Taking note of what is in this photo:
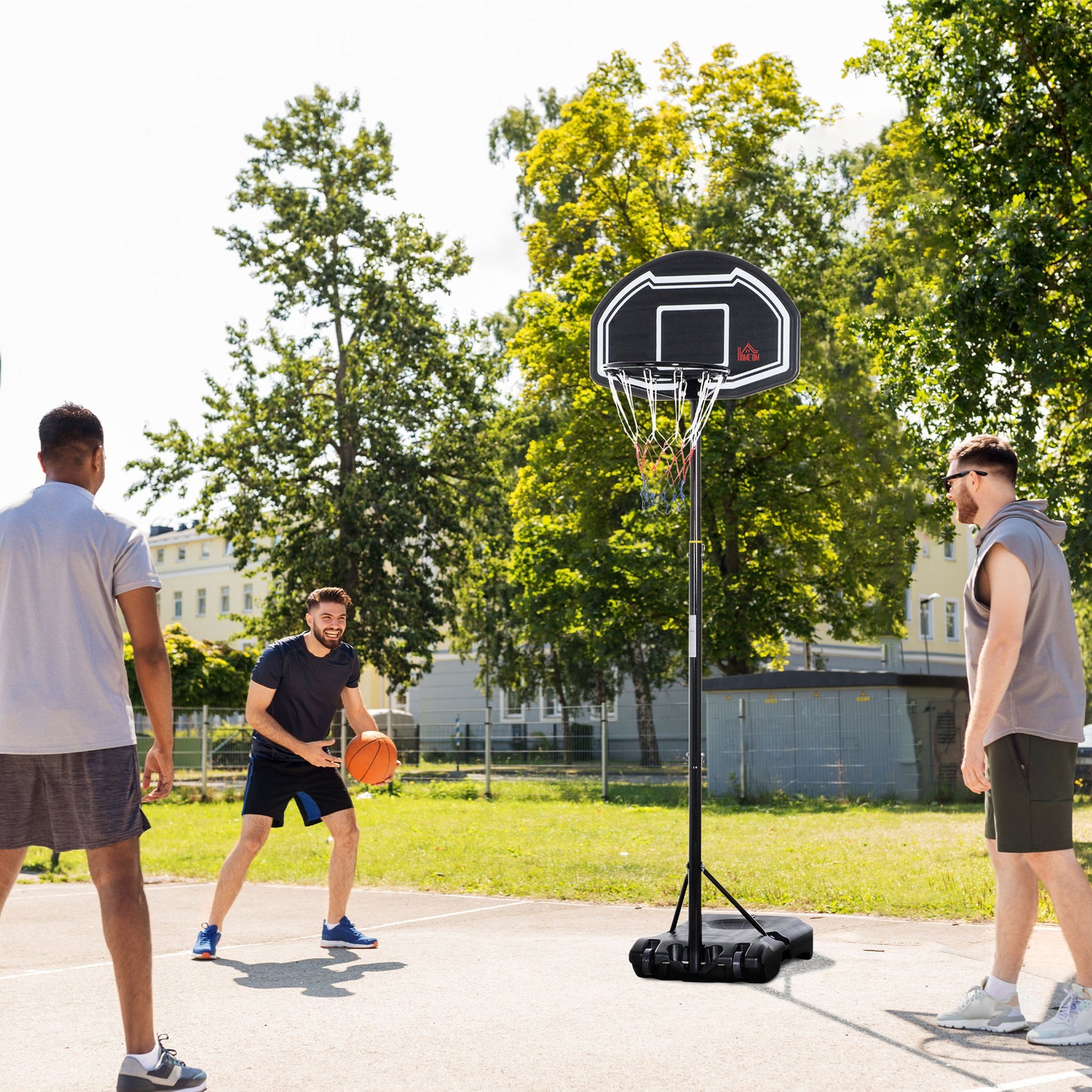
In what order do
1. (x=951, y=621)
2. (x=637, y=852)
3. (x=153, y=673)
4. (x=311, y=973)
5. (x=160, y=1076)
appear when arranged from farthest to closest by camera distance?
(x=951, y=621)
(x=637, y=852)
(x=311, y=973)
(x=153, y=673)
(x=160, y=1076)

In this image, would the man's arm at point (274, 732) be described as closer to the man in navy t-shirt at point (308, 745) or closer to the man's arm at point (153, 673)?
the man in navy t-shirt at point (308, 745)

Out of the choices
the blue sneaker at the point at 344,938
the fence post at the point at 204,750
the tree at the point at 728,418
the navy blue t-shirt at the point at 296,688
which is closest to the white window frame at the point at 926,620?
the tree at the point at 728,418

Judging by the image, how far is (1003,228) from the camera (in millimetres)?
15219

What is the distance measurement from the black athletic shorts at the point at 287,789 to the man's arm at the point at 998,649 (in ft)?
13.8

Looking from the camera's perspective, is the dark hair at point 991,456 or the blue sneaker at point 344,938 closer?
the dark hair at point 991,456

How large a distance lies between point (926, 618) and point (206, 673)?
38.8 m

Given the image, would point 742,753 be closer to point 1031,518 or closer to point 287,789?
point 287,789

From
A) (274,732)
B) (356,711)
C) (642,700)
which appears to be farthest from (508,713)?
(274,732)

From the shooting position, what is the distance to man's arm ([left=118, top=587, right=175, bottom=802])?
15.7 feet

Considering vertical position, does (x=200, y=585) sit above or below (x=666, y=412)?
above

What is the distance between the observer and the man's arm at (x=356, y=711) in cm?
873

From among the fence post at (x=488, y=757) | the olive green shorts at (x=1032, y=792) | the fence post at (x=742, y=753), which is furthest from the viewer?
the fence post at (x=488, y=757)

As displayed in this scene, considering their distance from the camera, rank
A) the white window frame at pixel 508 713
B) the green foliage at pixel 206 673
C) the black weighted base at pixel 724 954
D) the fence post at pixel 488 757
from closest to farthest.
A: the black weighted base at pixel 724 954 < the fence post at pixel 488 757 < the green foliage at pixel 206 673 < the white window frame at pixel 508 713

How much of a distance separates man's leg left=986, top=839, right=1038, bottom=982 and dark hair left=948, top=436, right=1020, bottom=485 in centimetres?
159
